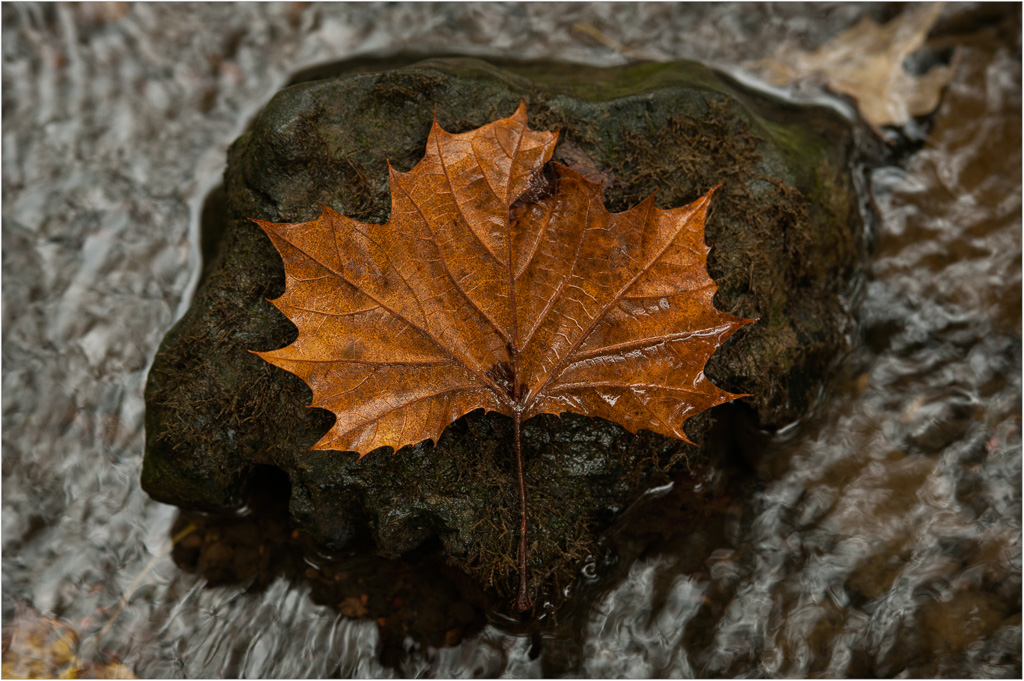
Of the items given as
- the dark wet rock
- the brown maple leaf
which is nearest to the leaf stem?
the dark wet rock

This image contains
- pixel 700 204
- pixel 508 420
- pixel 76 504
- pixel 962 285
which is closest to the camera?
pixel 700 204

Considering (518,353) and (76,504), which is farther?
(76,504)

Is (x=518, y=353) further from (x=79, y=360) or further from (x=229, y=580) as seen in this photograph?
(x=79, y=360)

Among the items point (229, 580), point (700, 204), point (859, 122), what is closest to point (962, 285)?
point (859, 122)

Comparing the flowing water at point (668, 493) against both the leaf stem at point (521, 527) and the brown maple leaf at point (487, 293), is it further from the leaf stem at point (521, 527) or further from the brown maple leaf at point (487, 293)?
the brown maple leaf at point (487, 293)

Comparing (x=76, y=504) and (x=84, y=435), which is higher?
(x=84, y=435)

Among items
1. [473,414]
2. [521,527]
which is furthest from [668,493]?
[473,414]

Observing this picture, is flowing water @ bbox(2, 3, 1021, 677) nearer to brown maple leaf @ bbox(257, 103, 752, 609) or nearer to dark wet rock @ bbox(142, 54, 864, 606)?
dark wet rock @ bbox(142, 54, 864, 606)
